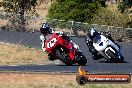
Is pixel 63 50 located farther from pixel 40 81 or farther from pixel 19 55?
pixel 40 81

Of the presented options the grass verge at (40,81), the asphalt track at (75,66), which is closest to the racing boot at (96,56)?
the asphalt track at (75,66)

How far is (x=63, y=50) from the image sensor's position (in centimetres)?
2323

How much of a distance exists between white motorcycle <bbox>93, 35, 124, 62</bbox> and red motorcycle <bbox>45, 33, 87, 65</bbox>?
1677 mm

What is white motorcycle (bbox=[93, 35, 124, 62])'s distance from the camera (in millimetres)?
24172

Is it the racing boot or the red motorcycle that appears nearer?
the red motorcycle

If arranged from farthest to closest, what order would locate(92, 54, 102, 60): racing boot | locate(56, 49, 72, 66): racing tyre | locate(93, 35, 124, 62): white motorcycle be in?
1. locate(92, 54, 102, 60): racing boot
2. locate(93, 35, 124, 62): white motorcycle
3. locate(56, 49, 72, 66): racing tyre

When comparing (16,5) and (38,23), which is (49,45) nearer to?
(38,23)

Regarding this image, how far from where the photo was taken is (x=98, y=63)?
23828 millimetres

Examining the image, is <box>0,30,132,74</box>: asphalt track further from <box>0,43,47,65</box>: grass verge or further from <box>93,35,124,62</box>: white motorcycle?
<box>0,43,47,65</box>: grass verge

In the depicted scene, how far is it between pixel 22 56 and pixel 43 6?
3548 centimetres

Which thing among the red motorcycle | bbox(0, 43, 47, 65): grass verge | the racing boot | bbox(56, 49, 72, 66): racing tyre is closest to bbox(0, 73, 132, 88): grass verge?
bbox(56, 49, 72, 66): racing tyre

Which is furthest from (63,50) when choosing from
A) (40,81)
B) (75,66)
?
(40,81)

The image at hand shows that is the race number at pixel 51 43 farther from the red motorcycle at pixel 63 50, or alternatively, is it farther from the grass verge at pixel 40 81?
the grass verge at pixel 40 81

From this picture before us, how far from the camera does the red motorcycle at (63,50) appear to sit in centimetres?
2295
